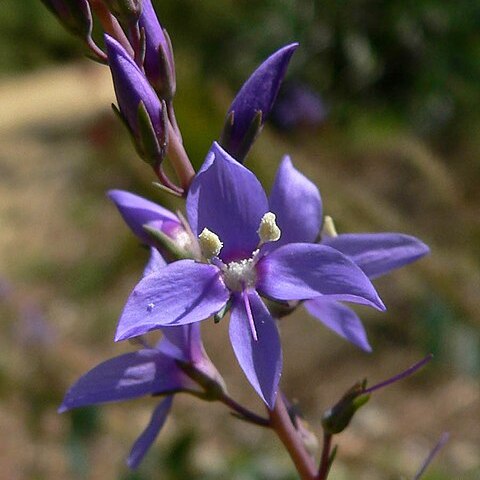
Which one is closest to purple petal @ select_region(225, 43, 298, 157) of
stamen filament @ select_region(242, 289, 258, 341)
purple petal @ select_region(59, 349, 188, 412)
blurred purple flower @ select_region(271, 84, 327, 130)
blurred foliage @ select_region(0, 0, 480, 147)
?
stamen filament @ select_region(242, 289, 258, 341)

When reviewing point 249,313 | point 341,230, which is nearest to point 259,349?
point 249,313

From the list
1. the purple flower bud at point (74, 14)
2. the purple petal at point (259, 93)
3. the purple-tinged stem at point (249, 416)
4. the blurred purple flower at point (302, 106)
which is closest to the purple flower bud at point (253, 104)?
the purple petal at point (259, 93)

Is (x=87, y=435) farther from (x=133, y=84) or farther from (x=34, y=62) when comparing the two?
(x=34, y=62)

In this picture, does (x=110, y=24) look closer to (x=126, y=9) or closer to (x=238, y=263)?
(x=126, y=9)

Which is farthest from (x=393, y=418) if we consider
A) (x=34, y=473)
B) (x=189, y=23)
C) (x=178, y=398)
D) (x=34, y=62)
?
(x=34, y=62)

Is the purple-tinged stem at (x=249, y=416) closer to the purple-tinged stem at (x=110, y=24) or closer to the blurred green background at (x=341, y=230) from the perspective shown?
the purple-tinged stem at (x=110, y=24)

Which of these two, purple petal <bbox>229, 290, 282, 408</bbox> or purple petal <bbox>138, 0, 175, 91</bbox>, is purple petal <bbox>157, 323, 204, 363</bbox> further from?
purple petal <bbox>138, 0, 175, 91</bbox>

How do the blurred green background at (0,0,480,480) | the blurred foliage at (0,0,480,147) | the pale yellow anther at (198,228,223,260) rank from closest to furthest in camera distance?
the pale yellow anther at (198,228,223,260) → the blurred green background at (0,0,480,480) → the blurred foliage at (0,0,480,147)
